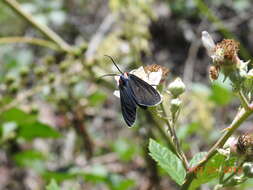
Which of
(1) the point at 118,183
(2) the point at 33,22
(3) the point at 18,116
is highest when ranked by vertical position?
(2) the point at 33,22

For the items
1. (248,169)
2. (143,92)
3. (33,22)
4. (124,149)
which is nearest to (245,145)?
(248,169)

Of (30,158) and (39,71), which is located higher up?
(39,71)

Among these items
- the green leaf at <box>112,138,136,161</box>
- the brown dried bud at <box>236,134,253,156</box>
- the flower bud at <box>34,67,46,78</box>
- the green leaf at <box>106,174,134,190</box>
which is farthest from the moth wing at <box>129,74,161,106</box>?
the green leaf at <box>112,138,136,161</box>

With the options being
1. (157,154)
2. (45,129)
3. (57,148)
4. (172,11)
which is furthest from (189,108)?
(172,11)

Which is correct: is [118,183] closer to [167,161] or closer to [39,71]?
[39,71]

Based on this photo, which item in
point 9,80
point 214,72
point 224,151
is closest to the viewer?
point 224,151

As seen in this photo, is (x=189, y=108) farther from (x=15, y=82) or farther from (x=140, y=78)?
(x=140, y=78)

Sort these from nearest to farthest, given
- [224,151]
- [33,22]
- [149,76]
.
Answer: [224,151]
[149,76]
[33,22]

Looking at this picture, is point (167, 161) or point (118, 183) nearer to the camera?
point (167, 161)
